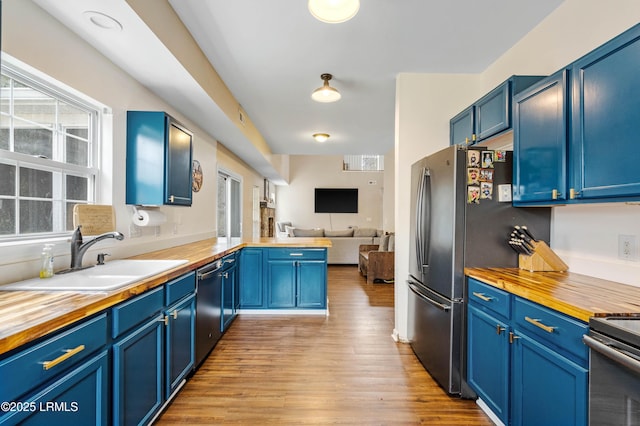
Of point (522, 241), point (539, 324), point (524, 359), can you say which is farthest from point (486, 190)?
point (524, 359)

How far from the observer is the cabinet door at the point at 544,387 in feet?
4.12

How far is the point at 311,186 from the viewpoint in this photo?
1093 cm

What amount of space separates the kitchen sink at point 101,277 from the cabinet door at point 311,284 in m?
1.76

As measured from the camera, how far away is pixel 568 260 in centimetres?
201

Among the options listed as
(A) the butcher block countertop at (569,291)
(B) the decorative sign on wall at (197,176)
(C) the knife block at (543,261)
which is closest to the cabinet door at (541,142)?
(C) the knife block at (543,261)

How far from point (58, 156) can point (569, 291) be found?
118 inches

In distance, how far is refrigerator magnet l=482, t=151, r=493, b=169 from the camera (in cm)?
210

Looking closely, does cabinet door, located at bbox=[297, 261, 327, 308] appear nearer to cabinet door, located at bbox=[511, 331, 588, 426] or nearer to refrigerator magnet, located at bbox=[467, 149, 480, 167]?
refrigerator magnet, located at bbox=[467, 149, 480, 167]

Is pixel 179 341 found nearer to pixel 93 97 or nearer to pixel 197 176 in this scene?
pixel 93 97

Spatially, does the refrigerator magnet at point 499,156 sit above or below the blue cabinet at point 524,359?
above

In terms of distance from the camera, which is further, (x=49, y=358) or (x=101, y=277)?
(x=101, y=277)

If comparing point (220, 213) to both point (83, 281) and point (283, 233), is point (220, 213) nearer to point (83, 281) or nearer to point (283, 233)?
point (83, 281)

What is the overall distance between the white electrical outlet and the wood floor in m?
1.23

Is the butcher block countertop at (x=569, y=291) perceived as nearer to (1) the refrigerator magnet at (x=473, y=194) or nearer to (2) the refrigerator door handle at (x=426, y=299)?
(2) the refrigerator door handle at (x=426, y=299)
